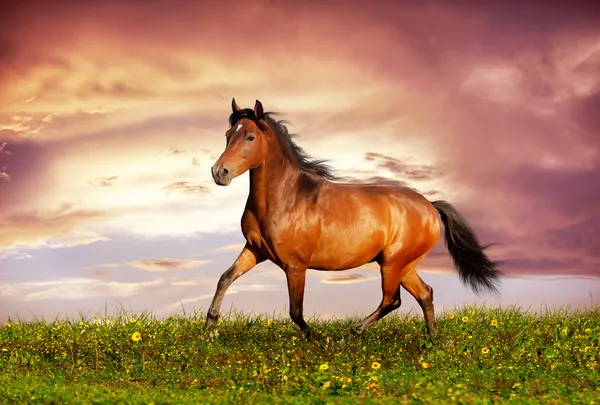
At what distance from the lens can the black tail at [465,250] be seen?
12789mm

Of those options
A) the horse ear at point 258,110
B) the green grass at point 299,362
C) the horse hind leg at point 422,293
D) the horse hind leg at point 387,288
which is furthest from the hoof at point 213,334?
the horse ear at point 258,110

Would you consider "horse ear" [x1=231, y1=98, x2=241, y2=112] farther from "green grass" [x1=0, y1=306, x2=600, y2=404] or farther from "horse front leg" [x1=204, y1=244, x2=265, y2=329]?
"green grass" [x1=0, y1=306, x2=600, y2=404]

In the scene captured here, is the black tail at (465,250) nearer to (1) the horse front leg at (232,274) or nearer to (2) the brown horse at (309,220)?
(2) the brown horse at (309,220)

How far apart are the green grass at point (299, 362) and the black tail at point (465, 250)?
29.7 inches

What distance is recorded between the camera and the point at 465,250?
506 inches

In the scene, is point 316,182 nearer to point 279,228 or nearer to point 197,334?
point 279,228

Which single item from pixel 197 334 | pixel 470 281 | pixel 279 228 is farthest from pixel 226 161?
pixel 470 281

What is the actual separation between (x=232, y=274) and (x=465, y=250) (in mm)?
3935

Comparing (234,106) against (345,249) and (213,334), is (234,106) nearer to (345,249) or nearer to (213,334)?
(345,249)

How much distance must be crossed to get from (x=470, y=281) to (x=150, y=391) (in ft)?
20.8

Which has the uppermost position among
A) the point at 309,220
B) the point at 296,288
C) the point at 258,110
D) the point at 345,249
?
the point at 258,110

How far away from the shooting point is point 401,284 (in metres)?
12.2

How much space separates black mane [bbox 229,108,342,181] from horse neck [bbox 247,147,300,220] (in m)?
0.30

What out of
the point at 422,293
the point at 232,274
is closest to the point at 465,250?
the point at 422,293
